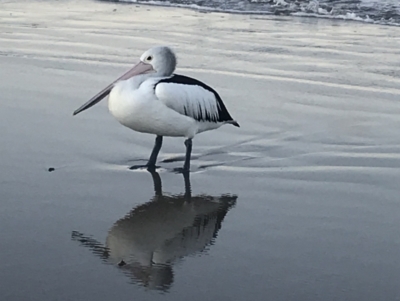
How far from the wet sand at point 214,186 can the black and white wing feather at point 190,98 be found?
286 millimetres

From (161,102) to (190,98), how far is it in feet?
0.87

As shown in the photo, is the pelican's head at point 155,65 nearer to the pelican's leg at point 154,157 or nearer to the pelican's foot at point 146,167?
the pelican's leg at point 154,157

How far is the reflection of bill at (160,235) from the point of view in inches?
132

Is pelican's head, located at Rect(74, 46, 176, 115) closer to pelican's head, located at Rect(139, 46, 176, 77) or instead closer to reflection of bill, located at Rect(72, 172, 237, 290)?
pelican's head, located at Rect(139, 46, 176, 77)

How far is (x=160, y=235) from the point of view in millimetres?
3807

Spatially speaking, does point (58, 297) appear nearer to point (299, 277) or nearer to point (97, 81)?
point (299, 277)

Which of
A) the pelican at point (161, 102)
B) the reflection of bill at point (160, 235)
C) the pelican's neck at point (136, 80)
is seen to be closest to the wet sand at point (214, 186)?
the reflection of bill at point (160, 235)

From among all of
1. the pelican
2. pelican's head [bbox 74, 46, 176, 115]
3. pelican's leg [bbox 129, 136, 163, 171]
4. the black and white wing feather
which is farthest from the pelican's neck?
pelican's leg [bbox 129, 136, 163, 171]

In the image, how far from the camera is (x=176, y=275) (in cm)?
329

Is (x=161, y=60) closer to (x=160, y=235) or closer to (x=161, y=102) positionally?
(x=161, y=102)

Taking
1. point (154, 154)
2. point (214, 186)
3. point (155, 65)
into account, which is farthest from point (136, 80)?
point (214, 186)

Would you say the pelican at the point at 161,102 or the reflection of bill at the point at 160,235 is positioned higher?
the pelican at the point at 161,102

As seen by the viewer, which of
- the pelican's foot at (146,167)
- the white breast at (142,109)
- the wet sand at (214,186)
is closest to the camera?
the wet sand at (214,186)

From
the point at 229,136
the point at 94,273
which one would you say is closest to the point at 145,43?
the point at 229,136
